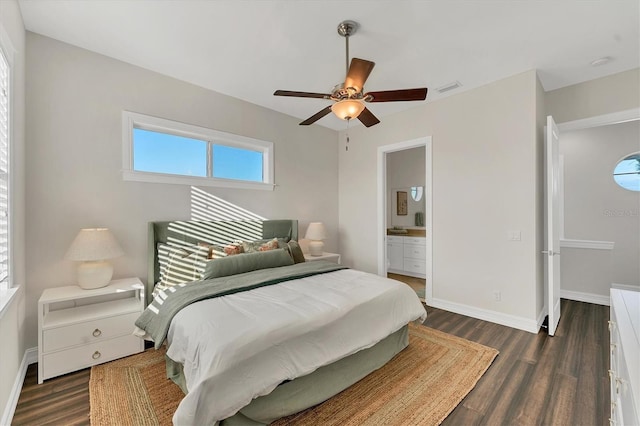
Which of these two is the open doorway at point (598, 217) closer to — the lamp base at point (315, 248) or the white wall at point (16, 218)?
the lamp base at point (315, 248)

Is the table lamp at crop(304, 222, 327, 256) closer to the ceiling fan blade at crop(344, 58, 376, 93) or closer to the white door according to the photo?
the ceiling fan blade at crop(344, 58, 376, 93)

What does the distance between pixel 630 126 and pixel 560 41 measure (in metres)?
2.88

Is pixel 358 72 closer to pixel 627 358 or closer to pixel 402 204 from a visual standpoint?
pixel 627 358

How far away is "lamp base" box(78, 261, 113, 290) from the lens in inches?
96.0

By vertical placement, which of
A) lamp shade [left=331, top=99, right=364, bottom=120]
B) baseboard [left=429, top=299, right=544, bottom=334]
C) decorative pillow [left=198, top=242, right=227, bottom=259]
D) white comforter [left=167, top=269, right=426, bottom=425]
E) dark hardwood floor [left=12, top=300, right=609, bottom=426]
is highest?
lamp shade [left=331, top=99, right=364, bottom=120]

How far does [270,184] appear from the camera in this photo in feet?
13.5

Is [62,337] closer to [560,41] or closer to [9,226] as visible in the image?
[9,226]

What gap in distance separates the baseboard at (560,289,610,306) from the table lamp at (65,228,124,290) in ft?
19.4

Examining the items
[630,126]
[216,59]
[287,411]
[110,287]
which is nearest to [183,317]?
[287,411]

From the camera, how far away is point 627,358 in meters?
1.00

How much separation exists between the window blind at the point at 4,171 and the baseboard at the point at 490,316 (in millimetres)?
4295

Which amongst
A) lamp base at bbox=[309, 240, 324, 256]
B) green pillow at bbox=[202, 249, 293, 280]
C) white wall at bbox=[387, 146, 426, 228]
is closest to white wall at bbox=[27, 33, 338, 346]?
green pillow at bbox=[202, 249, 293, 280]

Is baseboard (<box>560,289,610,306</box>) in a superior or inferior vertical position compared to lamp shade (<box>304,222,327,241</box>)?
inferior

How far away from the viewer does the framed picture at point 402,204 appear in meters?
6.22
